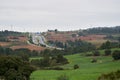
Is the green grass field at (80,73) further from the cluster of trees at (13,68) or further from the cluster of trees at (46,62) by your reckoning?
the cluster of trees at (46,62)

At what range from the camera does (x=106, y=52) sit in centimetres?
11644

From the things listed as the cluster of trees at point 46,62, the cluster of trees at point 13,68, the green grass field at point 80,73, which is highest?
the cluster of trees at point 13,68

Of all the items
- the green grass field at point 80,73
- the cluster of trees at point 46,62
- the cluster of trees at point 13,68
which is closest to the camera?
the cluster of trees at point 13,68

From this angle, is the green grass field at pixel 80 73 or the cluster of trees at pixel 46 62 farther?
the cluster of trees at pixel 46 62

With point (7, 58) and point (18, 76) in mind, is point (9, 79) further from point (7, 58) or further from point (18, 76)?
point (7, 58)

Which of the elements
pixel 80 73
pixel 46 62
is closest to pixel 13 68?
pixel 80 73

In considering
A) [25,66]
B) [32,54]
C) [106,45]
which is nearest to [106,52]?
[106,45]

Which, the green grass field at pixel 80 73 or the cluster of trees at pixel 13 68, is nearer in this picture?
the cluster of trees at pixel 13 68

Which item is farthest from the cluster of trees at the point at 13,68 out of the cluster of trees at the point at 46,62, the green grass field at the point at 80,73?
the cluster of trees at the point at 46,62

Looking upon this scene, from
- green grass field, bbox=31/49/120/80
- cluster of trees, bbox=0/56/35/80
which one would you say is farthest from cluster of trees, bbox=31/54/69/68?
cluster of trees, bbox=0/56/35/80

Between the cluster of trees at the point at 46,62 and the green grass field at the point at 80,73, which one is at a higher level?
the green grass field at the point at 80,73

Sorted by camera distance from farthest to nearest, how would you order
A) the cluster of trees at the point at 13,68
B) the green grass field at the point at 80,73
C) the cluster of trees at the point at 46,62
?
1. the cluster of trees at the point at 46,62
2. the green grass field at the point at 80,73
3. the cluster of trees at the point at 13,68

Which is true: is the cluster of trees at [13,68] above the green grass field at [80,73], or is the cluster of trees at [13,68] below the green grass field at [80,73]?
above

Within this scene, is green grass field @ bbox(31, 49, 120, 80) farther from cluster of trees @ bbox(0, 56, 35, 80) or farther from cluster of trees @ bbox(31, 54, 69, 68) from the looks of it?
cluster of trees @ bbox(31, 54, 69, 68)
